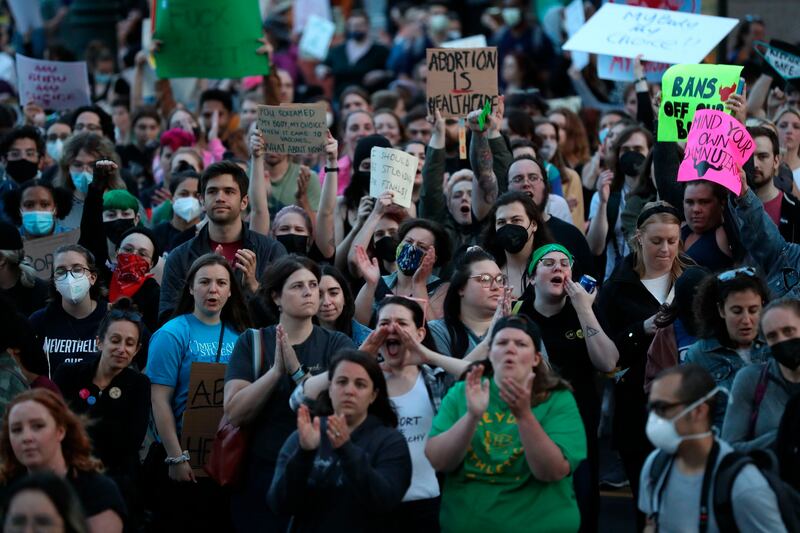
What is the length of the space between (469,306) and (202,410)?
4.78 feet

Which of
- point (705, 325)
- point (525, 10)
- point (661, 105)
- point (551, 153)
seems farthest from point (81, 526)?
point (525, 10)

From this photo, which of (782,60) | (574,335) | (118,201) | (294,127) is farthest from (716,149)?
(118,201)

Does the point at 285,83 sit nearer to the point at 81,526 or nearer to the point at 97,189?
the point at 97,189

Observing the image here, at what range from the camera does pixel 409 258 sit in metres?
8.38

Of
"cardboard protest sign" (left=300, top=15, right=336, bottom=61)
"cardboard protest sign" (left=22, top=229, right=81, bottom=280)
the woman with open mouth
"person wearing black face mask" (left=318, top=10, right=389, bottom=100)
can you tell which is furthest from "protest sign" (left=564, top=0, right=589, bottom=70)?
the woman with open mouth

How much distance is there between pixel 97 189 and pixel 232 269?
76.1 inches

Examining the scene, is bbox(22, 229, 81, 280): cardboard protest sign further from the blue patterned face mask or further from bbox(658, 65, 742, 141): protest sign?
bbox(658, 65, 742, 141): protest sign

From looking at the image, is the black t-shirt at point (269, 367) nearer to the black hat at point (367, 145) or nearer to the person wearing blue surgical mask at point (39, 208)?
the black hat at point (367, 145)

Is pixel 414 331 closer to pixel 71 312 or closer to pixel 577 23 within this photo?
pixel 71 312

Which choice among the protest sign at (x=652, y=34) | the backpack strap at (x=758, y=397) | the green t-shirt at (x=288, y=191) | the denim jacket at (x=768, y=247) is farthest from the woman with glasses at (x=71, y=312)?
the protest sign at (x=652, y=34)

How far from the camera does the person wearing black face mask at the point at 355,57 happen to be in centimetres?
1861

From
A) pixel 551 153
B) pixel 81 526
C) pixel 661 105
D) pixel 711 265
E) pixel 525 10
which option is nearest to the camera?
pixel 81 526

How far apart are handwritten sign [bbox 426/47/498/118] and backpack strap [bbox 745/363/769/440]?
13.4 feet

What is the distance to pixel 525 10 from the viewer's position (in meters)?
19.7
